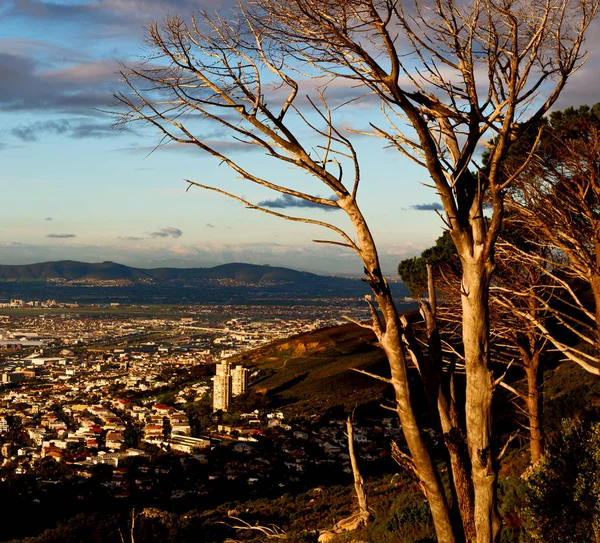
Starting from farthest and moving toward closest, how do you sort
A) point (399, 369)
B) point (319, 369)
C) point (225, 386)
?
point (319, 369) < point (225, 386) < point (399, 369)

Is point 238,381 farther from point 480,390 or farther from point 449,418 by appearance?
point 480,390

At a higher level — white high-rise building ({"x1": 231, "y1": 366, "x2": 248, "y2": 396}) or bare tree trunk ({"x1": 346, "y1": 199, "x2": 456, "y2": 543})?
bare tree trunk ({"x1": 346, "y1": 199, "x2": 456, "y2": 543})

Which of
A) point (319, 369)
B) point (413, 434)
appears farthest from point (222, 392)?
point (413, 434)

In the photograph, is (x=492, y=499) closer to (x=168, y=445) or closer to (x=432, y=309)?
(x=432, y=309)

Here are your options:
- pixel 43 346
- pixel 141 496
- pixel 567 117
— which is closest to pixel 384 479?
pixel 141 496

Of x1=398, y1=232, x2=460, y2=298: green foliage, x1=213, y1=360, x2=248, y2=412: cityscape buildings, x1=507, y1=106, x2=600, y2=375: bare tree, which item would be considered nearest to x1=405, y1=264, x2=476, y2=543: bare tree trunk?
x1=507, y1=106, x2=600, y2=375: bare tree

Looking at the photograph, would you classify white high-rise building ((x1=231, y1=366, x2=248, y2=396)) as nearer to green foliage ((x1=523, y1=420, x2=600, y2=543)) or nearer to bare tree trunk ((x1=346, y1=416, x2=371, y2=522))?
bare tree trunk ((x1=346, y1=416, x2=371, y2=522))
